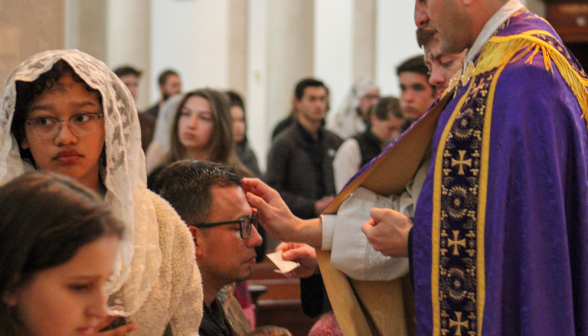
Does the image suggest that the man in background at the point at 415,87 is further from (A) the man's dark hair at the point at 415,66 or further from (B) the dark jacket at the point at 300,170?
(B) the dark jacket at the point at 300,170

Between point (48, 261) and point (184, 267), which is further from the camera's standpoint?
point (184, 267)

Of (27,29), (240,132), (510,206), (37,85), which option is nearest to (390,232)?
(510,206)

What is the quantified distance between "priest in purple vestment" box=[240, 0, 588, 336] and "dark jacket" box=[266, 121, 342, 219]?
3.00 meters

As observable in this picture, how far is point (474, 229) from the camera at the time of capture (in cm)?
216

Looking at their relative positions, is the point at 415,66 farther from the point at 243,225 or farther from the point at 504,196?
the point at 504,196

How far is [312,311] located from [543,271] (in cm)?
105

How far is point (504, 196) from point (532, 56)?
449 millimetres

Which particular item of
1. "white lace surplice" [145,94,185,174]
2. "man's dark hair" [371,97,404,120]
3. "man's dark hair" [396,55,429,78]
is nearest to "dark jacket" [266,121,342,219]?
"man's dark hair" [371,97,404,120]

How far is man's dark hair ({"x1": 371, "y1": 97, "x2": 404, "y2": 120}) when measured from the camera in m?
5.88

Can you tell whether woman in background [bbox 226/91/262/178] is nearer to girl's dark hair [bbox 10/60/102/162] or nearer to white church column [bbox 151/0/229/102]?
girl's dark hair [bbox 10/60/102/162]

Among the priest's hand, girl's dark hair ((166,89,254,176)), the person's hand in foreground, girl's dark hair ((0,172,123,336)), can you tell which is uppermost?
girl's dark hair ((166,89,254,176))

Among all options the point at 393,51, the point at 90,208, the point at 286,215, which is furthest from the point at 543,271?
the point at 393,51

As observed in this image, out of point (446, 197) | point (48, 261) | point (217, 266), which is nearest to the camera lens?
point (48, 261)

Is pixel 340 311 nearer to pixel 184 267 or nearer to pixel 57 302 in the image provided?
pixel 184 267
